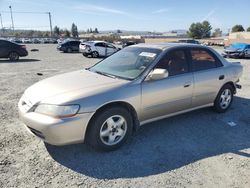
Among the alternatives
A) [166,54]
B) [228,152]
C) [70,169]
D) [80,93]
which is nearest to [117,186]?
[70,169]

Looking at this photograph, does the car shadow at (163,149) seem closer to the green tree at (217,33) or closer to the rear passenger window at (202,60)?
the rear passenger window at (202,60)

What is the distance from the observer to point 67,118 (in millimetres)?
3387

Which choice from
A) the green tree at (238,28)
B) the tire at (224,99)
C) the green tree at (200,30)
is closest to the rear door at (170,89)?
the tire at (224,99)

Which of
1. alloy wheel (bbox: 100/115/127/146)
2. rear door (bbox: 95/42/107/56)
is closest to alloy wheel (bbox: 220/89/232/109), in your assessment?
alloy wheel (bbox: 100/115/127/146)

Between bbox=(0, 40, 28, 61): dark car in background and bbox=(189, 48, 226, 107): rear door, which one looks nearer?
bbox=(189, 48, 226, 107): rear door

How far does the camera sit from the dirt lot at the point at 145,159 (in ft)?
10.5

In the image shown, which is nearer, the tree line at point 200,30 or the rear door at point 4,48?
the rear door at point 4,48

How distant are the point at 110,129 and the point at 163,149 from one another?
2.96 ft

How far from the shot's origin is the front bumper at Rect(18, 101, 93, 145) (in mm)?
3354

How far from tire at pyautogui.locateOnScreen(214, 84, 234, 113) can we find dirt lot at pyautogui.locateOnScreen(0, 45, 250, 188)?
1.82 feet

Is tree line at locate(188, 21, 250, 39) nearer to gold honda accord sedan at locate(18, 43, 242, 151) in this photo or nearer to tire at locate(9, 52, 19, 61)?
tire at locate(9, 52, 19, 61)

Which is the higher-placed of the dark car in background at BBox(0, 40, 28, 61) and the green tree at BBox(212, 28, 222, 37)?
the green tree at BBox(212, 28, 222, 37)

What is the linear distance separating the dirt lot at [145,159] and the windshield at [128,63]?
43.8 inches

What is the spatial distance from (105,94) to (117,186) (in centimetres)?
125
